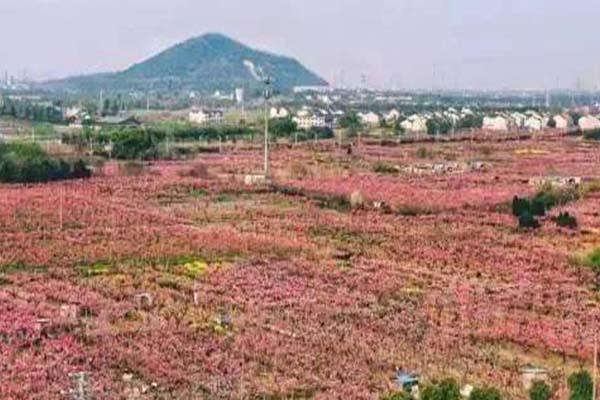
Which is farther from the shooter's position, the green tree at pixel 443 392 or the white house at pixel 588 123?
the white house at pixel 588 123

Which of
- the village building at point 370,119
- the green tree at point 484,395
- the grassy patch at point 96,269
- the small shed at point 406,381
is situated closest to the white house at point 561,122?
the village building at point 370,119

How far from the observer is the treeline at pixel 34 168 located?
3297cm

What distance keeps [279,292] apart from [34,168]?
18.8 meters

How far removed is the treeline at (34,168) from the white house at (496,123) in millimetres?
42573

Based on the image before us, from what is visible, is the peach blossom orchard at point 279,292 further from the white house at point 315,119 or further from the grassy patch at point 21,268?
the white house at point 315,119

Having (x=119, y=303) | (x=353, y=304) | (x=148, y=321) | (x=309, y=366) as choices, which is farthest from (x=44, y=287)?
(x=309, y=366)

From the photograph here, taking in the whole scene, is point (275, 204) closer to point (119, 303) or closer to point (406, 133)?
point (119, 303)

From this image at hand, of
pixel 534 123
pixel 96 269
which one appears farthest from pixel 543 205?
pixel 534 123

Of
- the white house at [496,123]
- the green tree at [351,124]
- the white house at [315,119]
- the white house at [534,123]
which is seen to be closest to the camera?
the green tree at [351,124]

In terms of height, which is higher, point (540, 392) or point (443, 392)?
point (443, 392)

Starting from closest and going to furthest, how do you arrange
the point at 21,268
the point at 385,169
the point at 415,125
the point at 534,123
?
1. the point at 21,268
2. the point at 385,169
3. the point at 415,125
4. the point at 534,123

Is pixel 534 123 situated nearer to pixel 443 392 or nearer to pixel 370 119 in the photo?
pixel 370 119

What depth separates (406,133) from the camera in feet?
209

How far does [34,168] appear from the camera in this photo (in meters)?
33.1
